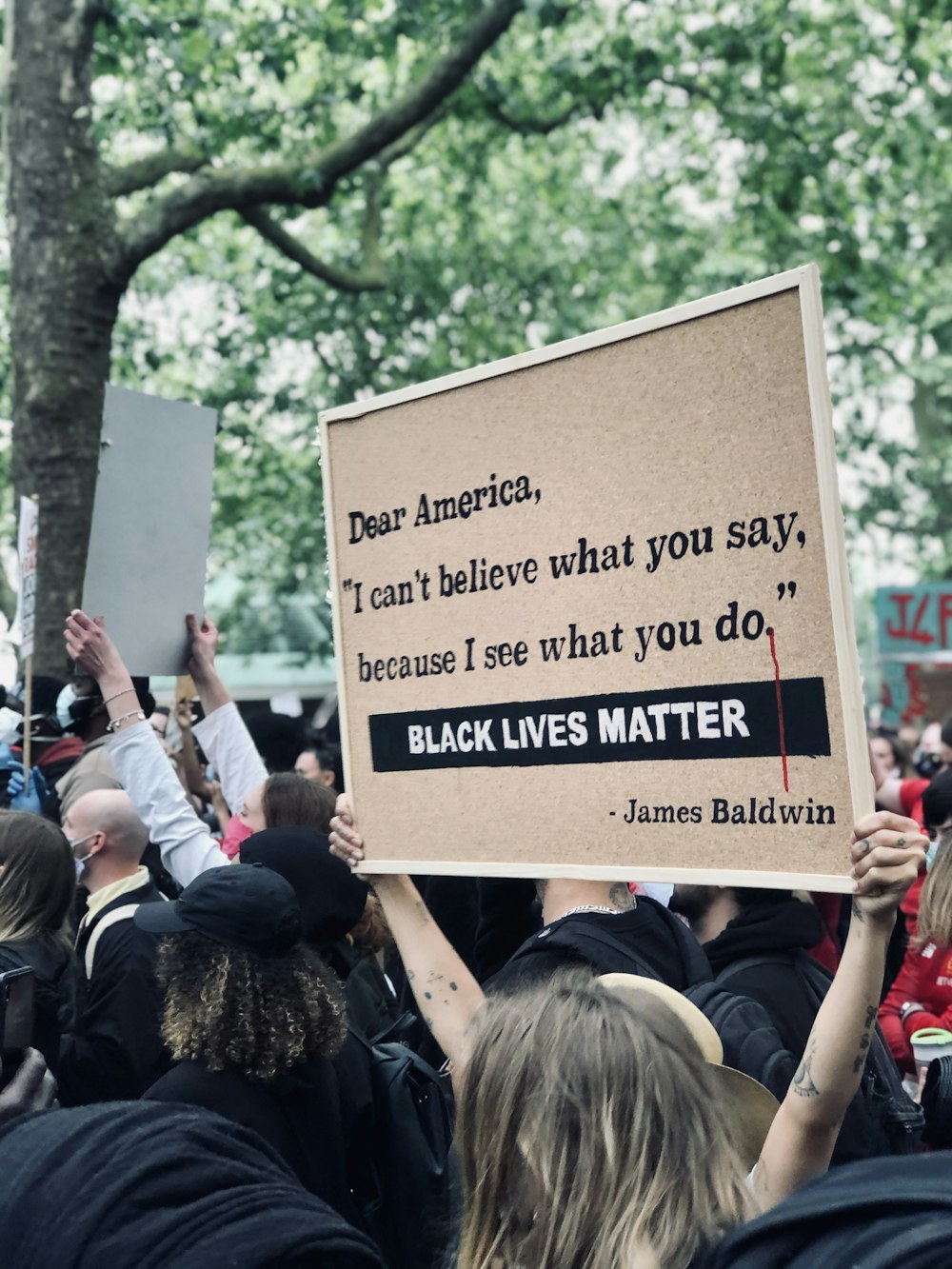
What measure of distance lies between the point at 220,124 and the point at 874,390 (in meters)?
16.7

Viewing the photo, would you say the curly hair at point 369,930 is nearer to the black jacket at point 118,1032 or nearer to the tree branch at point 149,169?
the black jacket at point 118,1032

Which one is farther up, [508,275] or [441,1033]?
[508,275]

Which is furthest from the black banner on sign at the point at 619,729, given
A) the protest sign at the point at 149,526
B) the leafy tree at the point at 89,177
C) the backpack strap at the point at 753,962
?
the leafy tree at the point at 89,177

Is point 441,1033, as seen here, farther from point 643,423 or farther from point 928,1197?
point 928,1197

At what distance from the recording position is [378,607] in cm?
289

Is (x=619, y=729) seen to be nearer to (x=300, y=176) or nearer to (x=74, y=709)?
(x=74, y=709)

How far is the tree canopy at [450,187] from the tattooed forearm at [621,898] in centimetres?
180

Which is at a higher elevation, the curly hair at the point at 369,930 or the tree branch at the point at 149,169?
the tree branch at the point at 149,169

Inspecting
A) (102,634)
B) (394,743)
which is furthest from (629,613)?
(102,634)

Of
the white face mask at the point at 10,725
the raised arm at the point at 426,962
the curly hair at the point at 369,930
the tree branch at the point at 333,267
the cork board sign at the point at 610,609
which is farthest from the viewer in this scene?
the tree branch at the point at 333,267

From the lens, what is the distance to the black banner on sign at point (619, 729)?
7.13 feet

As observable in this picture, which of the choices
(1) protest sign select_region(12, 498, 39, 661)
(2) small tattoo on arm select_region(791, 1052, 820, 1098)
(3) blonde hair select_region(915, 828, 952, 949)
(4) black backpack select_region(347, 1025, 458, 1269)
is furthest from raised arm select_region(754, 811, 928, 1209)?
(1) protest sign select_region(12, 498, 39, 661)

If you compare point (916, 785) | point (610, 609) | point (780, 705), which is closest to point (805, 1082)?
point (780, 705)

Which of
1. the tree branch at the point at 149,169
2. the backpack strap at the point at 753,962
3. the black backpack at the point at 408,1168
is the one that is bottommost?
the black backpack at the point at 408,1168
